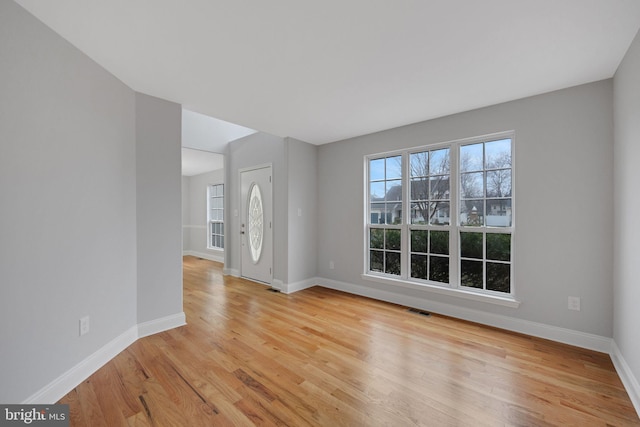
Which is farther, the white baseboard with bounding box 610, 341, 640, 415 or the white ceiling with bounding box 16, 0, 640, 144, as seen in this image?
the white baseboard with bounding box 610, 341, 640, 415

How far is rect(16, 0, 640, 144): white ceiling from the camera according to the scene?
61.7 inches

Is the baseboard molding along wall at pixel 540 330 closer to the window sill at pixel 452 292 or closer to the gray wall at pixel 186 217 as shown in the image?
the window sill at pixel 452 292

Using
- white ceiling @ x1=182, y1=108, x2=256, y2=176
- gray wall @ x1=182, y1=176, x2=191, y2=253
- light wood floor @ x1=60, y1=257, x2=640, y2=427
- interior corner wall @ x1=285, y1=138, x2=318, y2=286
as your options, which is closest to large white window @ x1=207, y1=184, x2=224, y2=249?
gray wall @ x1=182, y1=176, x2=191, y2=253

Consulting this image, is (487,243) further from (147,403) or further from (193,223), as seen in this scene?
(193,223)

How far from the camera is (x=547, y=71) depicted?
7.37ft

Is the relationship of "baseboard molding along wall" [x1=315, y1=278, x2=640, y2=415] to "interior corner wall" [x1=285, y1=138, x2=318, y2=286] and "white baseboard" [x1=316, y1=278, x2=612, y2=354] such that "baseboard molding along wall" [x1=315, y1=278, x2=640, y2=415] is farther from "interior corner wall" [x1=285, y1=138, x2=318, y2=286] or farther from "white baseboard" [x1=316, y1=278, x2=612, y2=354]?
"interior corner wall" [x1=285, y1=138, x2=318, y2=286]

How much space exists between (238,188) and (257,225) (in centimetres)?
95

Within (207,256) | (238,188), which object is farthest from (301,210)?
(207,256)

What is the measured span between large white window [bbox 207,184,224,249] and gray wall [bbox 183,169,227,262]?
134 mm

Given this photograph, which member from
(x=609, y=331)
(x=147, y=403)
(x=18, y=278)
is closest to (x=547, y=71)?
(x=609, y=331)

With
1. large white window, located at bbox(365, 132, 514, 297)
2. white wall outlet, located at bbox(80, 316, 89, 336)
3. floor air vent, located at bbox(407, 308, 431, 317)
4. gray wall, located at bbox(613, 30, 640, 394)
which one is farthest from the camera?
floor air vent, located at bbox(407, 308, 431, 317)

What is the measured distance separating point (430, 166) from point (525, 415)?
8.74 ft

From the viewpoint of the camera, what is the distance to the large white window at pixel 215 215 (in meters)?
7.42

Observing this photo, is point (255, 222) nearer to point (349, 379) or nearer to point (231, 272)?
point (231, 272)
